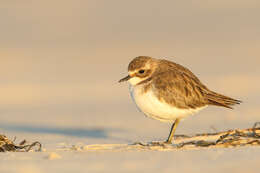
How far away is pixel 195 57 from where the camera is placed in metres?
24.6

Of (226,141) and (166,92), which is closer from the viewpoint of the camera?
(226,141)

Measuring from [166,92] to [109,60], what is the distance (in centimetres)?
1515

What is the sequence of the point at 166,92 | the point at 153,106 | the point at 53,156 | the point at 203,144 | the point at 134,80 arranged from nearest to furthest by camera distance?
1. the point at 53,156
2. the point at 203,144
3. the point at 153,106
4. the point at 166,92
5. the point at 134,80

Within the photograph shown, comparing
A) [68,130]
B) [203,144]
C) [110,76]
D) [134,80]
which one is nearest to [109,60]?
[110,76]

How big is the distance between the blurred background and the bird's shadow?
2 centimetres

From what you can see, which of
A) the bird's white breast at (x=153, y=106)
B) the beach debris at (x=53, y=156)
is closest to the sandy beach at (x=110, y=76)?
the beach debris at (x=53, y=156)

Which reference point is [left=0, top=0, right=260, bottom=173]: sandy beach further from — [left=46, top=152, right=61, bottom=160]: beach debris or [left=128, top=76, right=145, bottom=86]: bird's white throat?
[left=128, top=76, right=145, bottom=86]: bird's white throat

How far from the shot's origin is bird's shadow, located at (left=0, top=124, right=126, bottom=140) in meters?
12.4

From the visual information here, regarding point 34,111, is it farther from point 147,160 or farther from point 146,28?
point 146,28

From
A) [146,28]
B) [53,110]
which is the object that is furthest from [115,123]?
[146,28]

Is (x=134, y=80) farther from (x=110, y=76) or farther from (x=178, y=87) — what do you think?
(x=110, y=76)

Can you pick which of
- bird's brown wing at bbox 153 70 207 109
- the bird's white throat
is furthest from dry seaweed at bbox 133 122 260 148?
the bird's white throat

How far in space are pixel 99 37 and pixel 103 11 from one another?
2.65m

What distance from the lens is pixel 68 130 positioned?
42.6ft
